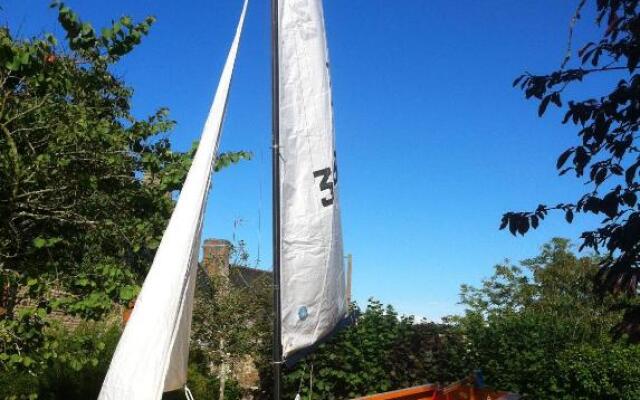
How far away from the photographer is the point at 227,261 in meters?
10.0

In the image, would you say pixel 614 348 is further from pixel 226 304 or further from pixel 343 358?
pixel 226 304

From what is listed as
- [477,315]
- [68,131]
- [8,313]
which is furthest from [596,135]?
[477,315]

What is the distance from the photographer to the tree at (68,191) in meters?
4.71

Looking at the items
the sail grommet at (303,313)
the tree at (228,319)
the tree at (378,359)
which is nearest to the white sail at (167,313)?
the sail grommet at (303,313)

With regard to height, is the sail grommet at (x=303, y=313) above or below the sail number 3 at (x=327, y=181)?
below

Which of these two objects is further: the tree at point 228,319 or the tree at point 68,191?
the tree at point 228,319

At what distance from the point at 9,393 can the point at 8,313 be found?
2143mm

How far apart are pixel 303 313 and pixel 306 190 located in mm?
907

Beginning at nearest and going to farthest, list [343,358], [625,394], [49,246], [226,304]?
1. [49,246]
2. [625,394]
3. [226,304]
4. [343,358]

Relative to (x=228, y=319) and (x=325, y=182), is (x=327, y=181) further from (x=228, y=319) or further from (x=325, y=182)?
(x=228, y=319)

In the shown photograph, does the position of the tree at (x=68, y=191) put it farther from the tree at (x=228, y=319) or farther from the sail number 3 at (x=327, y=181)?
the tree at (x=228, y=319)

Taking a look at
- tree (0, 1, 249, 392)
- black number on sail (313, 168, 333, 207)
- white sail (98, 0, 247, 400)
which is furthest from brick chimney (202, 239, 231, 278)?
white sail (98, 0, 247, 400)

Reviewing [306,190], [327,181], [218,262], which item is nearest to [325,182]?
[327,181]

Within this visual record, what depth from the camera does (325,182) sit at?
5312 millimetres
